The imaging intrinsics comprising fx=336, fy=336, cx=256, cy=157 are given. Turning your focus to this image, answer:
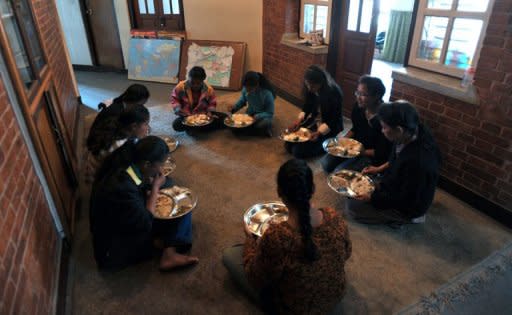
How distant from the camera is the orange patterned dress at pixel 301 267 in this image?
132cm

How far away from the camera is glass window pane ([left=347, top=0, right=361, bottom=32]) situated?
368cm

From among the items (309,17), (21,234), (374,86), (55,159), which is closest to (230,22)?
(309,17)

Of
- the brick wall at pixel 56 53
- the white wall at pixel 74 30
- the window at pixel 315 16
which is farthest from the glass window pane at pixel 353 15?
the white wall at pixel 74 30

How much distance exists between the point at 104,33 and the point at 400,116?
5.78 meters

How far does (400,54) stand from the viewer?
686cm

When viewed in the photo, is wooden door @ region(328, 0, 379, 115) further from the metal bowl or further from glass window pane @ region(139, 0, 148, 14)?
glass window pane @ region(139, 0, 148, 14)

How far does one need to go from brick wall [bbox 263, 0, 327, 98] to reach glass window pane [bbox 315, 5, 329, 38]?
37cm

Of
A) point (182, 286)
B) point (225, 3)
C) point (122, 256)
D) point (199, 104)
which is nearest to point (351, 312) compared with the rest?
point (182, 286)

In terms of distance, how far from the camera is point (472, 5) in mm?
2508

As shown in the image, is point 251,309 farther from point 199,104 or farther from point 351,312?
point 199,104

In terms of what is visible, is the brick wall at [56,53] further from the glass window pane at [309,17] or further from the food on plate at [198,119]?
the glass window pane at [309,17]

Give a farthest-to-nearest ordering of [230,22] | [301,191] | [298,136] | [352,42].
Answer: [230,22] < [352,42] < [298,136] < [301,191]

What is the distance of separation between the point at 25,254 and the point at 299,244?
1.20 metres

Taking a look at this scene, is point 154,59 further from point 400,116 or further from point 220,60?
point 400,116
